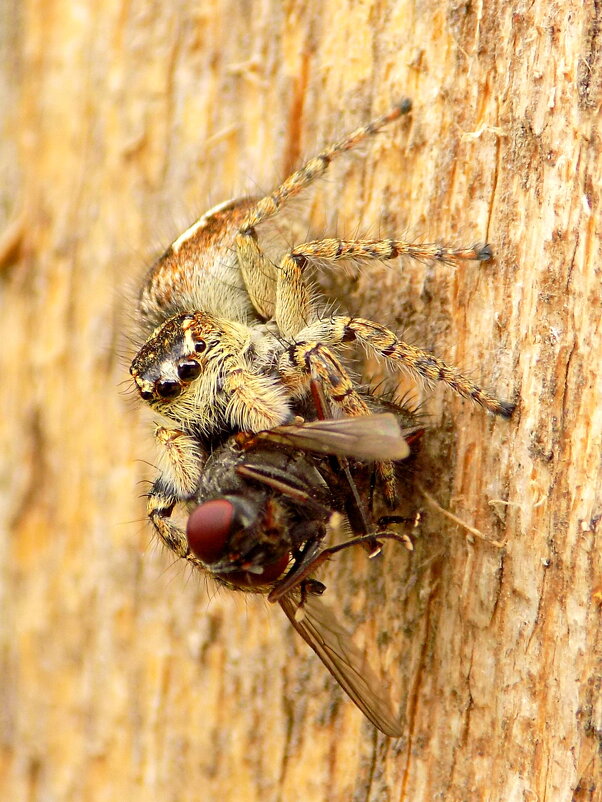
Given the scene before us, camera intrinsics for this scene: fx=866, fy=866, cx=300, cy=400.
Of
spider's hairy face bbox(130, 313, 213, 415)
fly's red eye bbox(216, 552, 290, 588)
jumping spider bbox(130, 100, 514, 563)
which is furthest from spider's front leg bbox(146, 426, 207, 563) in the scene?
fly's red eye bbox(216, 552, 290, 588)

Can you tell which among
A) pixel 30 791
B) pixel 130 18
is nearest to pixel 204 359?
pixel 130 18

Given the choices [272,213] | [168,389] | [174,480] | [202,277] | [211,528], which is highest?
[272,213]

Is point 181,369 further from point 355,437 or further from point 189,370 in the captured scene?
point 355,437

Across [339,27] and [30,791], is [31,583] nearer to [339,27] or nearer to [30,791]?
[30,791]

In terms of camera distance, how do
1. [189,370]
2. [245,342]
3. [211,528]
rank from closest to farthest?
[211,528]
[189,370]
[245,342]

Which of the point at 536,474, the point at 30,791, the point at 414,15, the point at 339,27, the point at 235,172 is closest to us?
the point at 536,474

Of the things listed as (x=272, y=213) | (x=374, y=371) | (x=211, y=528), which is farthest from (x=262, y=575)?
(x=272, y=213)
